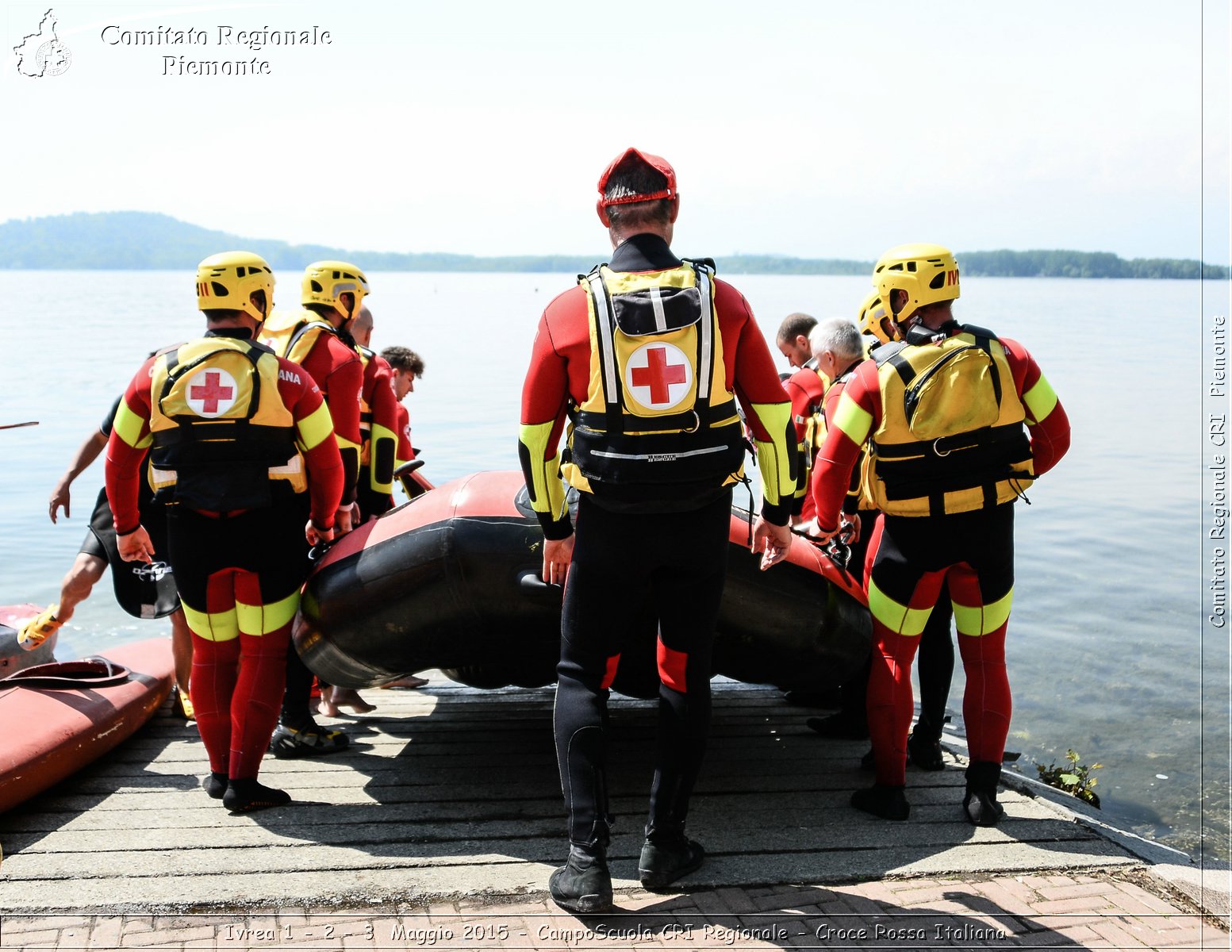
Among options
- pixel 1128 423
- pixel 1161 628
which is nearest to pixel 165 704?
pixel 1161 628

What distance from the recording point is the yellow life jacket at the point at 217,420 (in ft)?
11.6

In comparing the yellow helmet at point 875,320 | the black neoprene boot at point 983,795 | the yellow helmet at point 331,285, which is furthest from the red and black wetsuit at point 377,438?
the black neoprene boot at point 983,795

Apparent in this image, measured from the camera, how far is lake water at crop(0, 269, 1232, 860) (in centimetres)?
657

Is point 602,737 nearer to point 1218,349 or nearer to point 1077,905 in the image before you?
point 1077,905

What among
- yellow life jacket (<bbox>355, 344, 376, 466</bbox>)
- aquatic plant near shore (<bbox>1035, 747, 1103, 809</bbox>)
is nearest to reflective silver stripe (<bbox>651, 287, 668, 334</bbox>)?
yellow life jacket (<bbox>355, 344, 376, 466</bbox>)

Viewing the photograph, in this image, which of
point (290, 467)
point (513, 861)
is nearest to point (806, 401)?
point (290, 467)

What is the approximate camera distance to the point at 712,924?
2.97 metres

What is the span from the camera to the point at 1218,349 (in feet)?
17.4

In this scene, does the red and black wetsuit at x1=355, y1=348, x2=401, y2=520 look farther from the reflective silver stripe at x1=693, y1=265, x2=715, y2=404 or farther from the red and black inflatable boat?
the reflective silver stripe at x1=693, y1=265, x2=715, y2=404

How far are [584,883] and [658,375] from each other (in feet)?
4.24

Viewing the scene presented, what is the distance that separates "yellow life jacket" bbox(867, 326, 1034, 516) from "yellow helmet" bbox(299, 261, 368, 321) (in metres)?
2.17

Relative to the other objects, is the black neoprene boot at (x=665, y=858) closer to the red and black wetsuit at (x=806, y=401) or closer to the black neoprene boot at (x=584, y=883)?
the black neoprene boot at (x=584, y=883)

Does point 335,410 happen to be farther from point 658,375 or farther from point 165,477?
point 658,375

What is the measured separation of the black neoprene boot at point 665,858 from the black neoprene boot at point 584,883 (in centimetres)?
12
